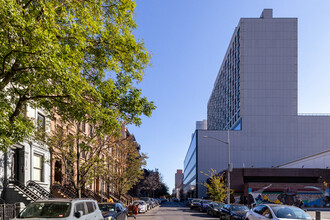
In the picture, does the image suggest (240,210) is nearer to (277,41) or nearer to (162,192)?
(277,41)

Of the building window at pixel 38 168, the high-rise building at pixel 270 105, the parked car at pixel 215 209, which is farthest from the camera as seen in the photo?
the high-rise building at pixel 270 105

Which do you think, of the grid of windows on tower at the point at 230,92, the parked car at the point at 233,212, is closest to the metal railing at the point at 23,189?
the parked car at the point at 233,212

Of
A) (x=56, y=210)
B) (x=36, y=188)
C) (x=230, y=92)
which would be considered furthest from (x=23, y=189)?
(x=230, y=92)

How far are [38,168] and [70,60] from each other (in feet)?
65.5

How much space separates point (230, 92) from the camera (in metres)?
97.8

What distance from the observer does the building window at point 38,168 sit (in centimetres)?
2742

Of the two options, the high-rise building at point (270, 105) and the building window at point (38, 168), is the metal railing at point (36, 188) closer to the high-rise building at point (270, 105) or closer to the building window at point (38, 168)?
the building window at point (38, 168)

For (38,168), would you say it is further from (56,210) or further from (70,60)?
(70,60)

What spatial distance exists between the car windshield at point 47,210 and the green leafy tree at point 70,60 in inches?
92.1

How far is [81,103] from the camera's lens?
12219 mm

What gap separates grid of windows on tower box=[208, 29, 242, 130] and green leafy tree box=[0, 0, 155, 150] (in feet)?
249

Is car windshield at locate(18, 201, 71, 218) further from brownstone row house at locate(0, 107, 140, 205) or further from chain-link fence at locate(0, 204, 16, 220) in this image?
chain-link fence at locate(0, 204, 16, 220)

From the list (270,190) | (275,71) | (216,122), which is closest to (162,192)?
(216,122)

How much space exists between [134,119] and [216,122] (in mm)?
115421
